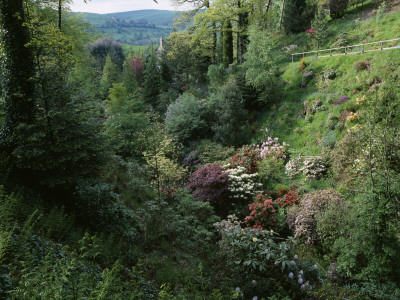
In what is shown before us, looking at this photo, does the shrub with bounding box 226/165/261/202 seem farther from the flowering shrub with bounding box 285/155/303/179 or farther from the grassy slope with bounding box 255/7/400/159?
the grassy slope with bounding box 255/7/400/159

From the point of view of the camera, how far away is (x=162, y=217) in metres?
7.29

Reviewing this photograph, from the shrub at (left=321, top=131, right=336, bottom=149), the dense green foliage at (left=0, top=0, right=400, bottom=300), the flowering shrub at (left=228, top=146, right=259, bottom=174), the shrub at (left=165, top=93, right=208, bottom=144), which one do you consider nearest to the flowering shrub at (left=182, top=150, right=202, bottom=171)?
the dense green foliage at (left=0, top=0, right=400, bottom=300)

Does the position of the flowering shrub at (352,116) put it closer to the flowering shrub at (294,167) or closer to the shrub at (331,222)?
the flowering shrub at (294,167)

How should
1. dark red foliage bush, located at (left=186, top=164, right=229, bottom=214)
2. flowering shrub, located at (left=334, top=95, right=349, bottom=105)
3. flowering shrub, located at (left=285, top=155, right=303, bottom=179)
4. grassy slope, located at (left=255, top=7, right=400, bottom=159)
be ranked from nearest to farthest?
dark red foliage bush, located at (left=186, top=164, right=229, bottom=214) < flowering shrub, located at (left=285, top=155, right=303, bottom=179) < grassy slope, located at (left=255, top=7, right=400, bottom=159) < flowering shrub, located at (left=334, top=95, right=349, bottom=105)

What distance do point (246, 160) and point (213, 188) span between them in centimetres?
282

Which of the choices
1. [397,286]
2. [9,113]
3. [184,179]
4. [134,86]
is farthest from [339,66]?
[134,86]

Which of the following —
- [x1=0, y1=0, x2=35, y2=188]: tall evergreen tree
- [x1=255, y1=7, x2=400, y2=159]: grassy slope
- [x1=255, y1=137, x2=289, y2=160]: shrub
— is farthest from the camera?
[x1=255, y1=137, x2=289, y2=160]: shrub

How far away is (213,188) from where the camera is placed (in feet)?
35.8

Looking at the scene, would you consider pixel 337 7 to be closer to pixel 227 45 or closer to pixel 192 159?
pixel 227 45

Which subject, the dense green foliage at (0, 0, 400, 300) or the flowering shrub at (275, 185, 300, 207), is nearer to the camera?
the dense green foliage at (0, 0, 400, 300)

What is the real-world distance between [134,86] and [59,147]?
73.7 feet

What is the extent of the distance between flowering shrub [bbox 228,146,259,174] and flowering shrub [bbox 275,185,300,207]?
8.19ft

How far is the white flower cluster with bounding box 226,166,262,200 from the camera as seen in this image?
→ 10.7 meters

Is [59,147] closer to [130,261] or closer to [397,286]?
[130,261]
